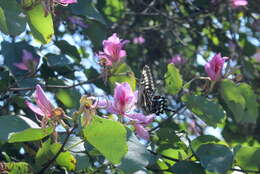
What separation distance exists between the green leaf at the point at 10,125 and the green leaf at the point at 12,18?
358 mm

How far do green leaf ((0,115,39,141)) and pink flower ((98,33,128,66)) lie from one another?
59cm

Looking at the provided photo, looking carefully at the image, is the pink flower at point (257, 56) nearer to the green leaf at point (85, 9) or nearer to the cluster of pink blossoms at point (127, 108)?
the green leaf at point (85, 9)

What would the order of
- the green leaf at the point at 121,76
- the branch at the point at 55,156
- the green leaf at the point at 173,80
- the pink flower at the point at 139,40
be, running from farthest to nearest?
the pink flower at the point at 139,40 < the green leaf at the point at 121,76 < the green leaf at the point at 173,80 < the branch at the point at 55,156

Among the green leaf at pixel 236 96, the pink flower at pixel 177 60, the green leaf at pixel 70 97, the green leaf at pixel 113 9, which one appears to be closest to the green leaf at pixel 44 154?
the green leaf at pixel 70 97

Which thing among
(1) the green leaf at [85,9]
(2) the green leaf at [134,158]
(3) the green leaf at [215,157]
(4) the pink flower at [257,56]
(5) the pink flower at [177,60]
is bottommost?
(4) the pink flower at [257,56]

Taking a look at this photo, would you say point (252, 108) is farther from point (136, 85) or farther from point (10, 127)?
point (10, 127)

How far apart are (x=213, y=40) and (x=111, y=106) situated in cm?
241

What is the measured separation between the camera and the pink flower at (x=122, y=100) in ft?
5.73

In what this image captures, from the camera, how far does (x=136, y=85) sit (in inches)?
89.0

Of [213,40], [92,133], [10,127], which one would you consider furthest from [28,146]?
[213,40]

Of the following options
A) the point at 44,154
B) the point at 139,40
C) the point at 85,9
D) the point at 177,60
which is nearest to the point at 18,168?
the point at 44,154

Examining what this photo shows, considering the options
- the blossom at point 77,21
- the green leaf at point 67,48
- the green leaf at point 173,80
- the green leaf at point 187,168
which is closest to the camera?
the green leaf at point 187,168

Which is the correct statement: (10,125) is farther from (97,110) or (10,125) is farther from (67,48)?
(67,48)

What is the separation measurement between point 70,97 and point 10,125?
0.81 meters
